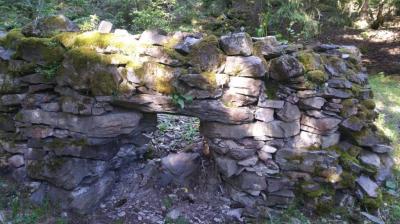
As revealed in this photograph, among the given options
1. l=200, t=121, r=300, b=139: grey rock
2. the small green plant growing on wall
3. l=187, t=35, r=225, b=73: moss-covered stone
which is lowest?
l=200, t=121, r=300, b=139: grey rock

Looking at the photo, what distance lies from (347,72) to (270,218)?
2212mm

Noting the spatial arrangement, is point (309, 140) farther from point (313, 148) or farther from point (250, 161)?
point (250, 161)

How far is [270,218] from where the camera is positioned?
176 inches

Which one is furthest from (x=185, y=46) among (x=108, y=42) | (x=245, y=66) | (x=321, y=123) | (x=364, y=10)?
(x=364, y=10)

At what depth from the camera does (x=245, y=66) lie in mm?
4199

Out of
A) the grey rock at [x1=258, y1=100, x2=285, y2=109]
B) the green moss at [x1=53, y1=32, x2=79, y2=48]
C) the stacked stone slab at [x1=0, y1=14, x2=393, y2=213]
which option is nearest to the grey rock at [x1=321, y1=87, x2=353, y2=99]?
the stacked stone slab at [x1=0, y1=14, x2=393, y2=213]

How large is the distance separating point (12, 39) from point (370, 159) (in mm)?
4913

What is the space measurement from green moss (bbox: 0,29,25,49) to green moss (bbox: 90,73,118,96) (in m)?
1.12

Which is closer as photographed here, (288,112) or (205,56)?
(205,56)

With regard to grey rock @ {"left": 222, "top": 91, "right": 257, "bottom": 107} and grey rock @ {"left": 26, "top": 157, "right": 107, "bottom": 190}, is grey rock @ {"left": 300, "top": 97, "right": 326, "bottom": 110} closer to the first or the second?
grey rock @ {"left": 222, "top": 91, "right": 257, "bottom": 107}

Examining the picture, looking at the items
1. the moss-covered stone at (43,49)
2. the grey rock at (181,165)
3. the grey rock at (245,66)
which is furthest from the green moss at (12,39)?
the grey rock at (245,66)

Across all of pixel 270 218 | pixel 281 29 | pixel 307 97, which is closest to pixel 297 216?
pixel 270 218

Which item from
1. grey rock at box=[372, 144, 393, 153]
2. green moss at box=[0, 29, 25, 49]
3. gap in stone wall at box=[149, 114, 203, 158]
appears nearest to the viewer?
green moss at box=[0, 29, 25, 49]

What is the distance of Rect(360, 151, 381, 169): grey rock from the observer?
4.94 m
